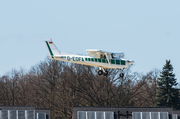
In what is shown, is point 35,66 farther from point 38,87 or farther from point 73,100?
point 73,100

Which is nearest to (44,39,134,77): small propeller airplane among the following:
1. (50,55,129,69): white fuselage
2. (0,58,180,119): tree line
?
(50,55,129,69): white fuselage

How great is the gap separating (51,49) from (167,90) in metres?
33.1

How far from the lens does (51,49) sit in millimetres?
56781

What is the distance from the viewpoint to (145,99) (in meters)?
85.8

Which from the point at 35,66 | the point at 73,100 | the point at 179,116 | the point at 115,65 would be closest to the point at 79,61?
the point at 115,65

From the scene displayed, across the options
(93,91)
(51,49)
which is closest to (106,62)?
(51,49)

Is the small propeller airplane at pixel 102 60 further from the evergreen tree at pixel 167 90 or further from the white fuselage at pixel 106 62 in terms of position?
the evergreen tree at pixel 167 90

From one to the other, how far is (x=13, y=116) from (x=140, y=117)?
16.0 m

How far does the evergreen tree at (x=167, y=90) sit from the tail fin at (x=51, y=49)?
31.1 metres

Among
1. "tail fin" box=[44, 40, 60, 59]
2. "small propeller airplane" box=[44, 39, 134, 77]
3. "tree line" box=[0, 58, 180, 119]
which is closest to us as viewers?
"small propeller airplane" box=[44, 39, 134, 77]

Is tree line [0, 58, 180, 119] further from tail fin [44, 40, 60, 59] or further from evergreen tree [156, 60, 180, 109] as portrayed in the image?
tail fin [44, 40, 60, 59]

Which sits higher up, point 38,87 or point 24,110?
point 38,87

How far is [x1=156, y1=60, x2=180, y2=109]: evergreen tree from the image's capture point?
269 ft

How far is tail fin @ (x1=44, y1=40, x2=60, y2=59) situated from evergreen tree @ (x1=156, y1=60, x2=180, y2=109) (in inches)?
1226
